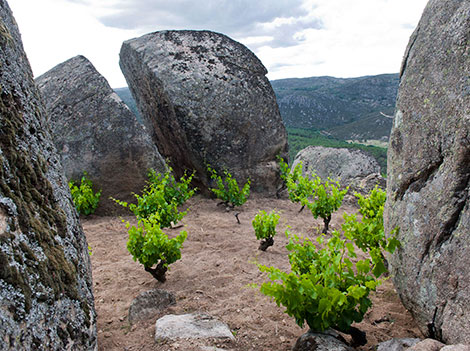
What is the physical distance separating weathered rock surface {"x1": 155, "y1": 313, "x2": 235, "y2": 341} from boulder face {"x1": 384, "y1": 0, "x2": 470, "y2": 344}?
180 centimetres

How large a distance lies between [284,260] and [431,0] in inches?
153

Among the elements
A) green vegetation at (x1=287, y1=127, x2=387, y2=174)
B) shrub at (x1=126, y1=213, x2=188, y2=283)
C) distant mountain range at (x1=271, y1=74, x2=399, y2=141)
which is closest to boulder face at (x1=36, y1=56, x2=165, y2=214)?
shrub at (x1=126, y1=213, x2=188, y2=283)

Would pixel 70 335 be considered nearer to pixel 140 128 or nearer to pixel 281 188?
pixel 140 128

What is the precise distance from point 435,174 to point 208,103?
663cm

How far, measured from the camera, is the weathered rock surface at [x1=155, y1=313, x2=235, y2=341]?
3551 millimetres

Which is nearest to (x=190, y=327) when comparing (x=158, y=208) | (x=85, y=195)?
(x=158, y=208)

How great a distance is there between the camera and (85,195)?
8.43m

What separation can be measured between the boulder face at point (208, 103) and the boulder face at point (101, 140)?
106cm

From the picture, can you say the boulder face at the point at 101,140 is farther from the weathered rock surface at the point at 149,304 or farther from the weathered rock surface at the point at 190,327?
the weathered rock surface at the point at 190,327

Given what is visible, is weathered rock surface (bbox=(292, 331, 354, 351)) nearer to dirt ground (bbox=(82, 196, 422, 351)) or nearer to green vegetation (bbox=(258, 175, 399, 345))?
green vegetation (bbox=(258, 175, 399, 345))

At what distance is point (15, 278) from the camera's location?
7.23 ft

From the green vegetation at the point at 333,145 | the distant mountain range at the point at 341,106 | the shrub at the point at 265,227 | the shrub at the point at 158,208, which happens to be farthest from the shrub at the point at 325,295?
the distant mountain range at the point at 341,106

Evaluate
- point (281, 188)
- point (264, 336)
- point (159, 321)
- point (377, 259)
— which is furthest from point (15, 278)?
point (281, 188)

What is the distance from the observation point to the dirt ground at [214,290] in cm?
375
